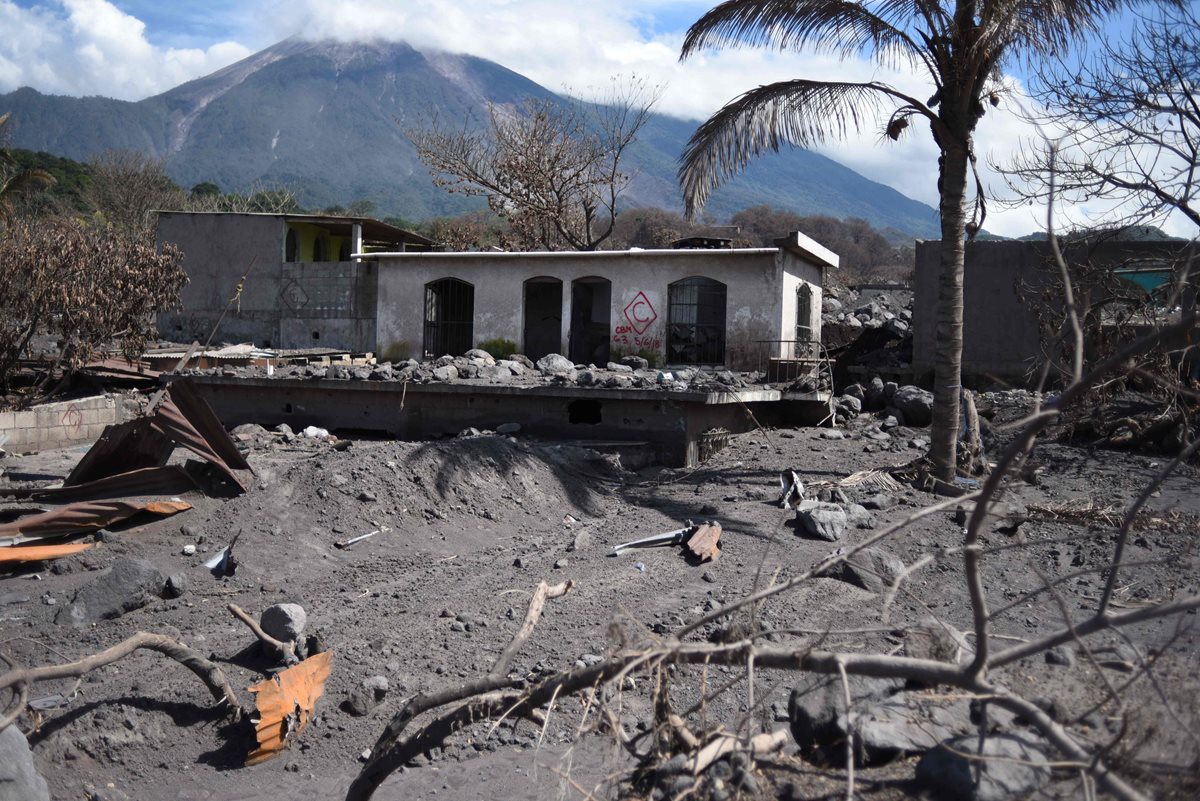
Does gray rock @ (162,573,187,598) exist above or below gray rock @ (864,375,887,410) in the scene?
below

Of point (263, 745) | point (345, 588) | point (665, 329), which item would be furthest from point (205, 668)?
point (665, 329)

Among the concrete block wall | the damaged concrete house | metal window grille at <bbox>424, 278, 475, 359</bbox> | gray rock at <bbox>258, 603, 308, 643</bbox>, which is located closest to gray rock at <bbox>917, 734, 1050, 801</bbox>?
gray rock at <bbox>258, 603, 308, 643</bbox>

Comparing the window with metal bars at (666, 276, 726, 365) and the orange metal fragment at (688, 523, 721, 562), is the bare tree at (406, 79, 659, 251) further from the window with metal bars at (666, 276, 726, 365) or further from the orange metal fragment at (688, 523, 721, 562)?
the orange metal fragment at (688, 523, 721, 562)

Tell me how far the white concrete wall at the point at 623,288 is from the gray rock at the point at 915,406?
3.18 meters

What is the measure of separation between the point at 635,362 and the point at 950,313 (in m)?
9.16

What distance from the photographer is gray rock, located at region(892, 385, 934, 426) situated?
1617cm

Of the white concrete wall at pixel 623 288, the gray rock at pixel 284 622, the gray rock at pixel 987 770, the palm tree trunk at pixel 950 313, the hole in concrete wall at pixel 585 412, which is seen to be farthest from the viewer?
the white concrete wall at pixel 623 288

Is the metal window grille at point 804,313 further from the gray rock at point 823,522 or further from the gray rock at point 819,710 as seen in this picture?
the gray rock at point 819,710

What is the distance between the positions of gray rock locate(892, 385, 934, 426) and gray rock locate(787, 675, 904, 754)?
12871 millimetres

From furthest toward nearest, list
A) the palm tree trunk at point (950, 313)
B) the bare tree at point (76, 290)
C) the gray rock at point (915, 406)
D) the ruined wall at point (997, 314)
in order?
1. the ruined wall at point (997, 314)
2. the bare tree at point (76, 290)
3. the gray rock at point (915, 406)
4. the palm tree trunk at point (950, 313)

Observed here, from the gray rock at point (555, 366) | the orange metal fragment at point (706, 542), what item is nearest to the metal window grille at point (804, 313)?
the gray rock at point (555, 366)

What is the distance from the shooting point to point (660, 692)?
3441mm

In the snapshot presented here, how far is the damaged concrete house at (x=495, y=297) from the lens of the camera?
19.2m

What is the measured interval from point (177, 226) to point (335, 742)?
25063 millimetres
